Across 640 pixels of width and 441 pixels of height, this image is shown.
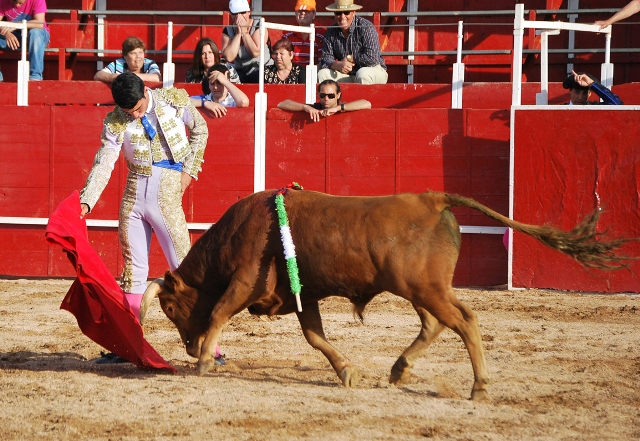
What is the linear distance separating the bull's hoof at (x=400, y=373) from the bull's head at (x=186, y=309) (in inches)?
37.1

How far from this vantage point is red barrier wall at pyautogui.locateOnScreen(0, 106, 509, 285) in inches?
316

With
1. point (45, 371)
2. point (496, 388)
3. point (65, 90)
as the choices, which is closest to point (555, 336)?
point (496, 388)

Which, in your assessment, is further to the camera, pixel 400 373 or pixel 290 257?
pixel 400 373

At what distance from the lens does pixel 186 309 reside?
4.55 m

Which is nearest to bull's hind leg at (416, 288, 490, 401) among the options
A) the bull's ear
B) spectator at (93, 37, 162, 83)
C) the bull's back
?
the bull's back

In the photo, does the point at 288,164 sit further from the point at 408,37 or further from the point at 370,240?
the point at 370,240

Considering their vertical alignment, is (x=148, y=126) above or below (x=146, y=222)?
above

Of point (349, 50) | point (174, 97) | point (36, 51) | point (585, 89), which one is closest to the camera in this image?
point (174, 97)

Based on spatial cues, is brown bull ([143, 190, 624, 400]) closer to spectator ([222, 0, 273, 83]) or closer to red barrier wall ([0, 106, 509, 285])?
red barrier wall ([0, 106, 509, 285])

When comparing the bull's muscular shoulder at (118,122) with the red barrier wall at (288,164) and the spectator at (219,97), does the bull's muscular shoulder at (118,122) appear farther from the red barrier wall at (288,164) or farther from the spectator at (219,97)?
the red barrier wall at (288,164)

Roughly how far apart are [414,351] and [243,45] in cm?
519

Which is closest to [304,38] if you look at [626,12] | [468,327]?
[626,12]

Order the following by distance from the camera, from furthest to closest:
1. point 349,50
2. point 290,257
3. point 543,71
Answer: point 349,50, point 543,71, point 290,257

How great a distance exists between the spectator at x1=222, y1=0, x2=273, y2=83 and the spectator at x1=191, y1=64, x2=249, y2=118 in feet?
1.66
